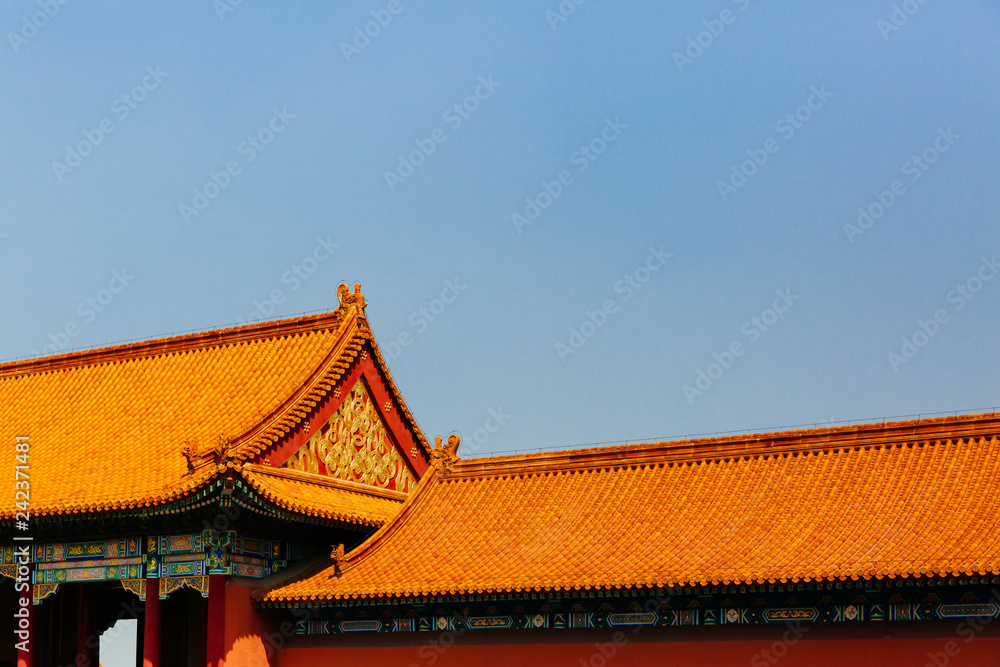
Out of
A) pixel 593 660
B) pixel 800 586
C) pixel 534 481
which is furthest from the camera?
pixel 534 481

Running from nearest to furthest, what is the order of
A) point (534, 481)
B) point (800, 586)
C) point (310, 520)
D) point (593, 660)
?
1. point (800, 586)
2. point (593, 660)
3. point (310, 520)
4. point (534, 481)

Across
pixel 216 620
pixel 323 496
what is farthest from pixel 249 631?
pixel 323 496

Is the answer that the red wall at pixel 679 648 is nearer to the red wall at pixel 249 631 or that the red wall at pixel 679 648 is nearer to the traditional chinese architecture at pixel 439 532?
the traditional chinese architecture at pixel 439 532

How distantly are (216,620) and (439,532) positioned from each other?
3.86 meters

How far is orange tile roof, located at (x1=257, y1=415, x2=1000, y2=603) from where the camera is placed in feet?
58.3

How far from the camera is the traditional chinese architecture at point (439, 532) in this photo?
17562 mm

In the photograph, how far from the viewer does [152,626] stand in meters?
20.0

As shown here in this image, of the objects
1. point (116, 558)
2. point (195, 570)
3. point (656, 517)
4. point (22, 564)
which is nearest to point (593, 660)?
point (656, 517)

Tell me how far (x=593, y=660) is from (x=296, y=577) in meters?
4.77

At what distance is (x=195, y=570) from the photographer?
19828 millimetres

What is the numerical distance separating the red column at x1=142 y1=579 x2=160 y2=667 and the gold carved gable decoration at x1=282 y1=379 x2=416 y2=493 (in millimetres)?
2759

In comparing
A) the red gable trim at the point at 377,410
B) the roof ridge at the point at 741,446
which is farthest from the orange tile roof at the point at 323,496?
the roof ridge at the point at 741,446

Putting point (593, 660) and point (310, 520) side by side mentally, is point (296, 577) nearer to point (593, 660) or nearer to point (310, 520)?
point (310, 520)

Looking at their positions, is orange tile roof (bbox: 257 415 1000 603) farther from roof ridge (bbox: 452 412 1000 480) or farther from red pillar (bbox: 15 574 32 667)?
red pillar (bbox: 15 574 32 667)
